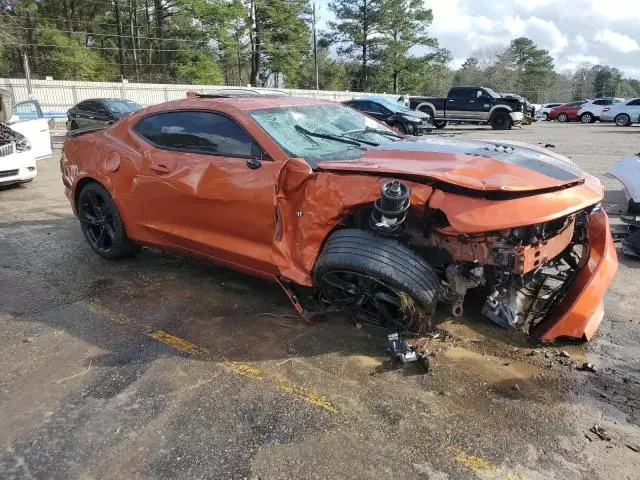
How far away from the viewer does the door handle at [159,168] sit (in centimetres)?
417

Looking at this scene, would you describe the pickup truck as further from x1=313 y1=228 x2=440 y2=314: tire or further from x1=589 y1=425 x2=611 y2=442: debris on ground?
x1=589 y1=425 x2=611 y2=442: debris on ground

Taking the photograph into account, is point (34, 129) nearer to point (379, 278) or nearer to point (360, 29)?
point (379, 278)

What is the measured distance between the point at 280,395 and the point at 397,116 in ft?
Result: 54.0

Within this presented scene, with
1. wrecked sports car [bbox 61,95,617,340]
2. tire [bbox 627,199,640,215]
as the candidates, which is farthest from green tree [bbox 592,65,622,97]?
wrecked sports car [bbox 61,95,617,340]

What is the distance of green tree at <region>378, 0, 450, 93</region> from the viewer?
5325 centimetres

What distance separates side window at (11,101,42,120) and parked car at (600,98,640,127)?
27.2 metres

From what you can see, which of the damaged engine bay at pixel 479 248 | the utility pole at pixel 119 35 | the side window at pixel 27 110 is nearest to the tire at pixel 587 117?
the side window at pixel 27 110

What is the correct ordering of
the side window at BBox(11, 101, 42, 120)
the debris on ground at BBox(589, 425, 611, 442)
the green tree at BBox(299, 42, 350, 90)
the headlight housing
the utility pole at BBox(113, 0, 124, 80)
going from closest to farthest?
the debris on ground at BBox(589, 425, 611, 442), the side window at BBox(11, 101, 42, 120), the headlight housing, the utility pole at BBox(113, 0, 124, 80), the green tree at BBox(299, 42, 350, 90)

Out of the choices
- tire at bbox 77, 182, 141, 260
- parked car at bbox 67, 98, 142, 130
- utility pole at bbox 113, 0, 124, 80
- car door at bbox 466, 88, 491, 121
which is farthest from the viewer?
utility pole at bbox 113, 0, 124, 80

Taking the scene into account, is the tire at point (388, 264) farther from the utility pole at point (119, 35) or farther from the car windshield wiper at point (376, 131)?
the utility pole at point (119, 35)

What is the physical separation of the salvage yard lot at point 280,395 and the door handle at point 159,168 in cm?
101

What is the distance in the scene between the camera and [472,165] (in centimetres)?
312

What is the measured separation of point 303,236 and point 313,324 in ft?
2.21

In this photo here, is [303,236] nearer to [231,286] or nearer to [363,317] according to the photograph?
[363,317]
